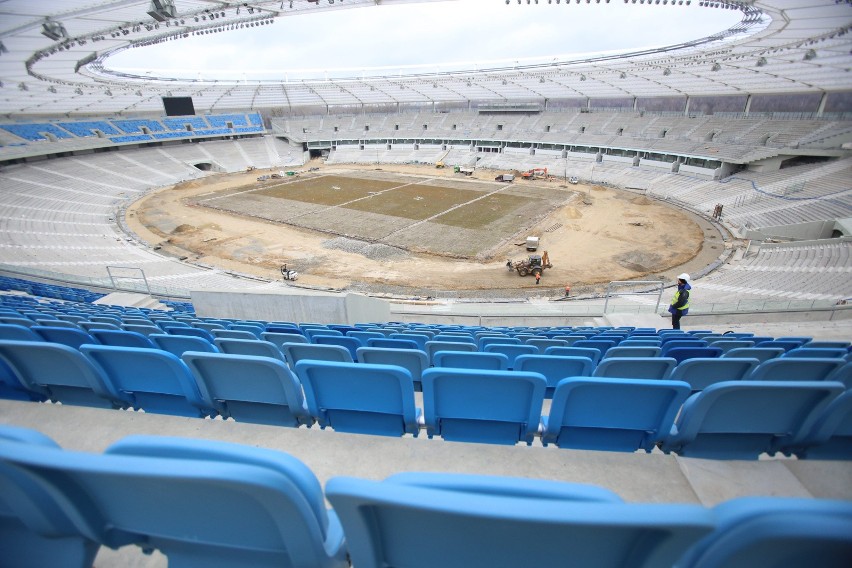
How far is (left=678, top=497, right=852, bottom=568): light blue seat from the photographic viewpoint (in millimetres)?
971

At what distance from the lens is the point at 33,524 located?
1.49 metres

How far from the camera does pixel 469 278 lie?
2230 centimetres

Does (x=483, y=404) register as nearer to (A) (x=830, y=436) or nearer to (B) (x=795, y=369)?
(A) (x=830, y=436)

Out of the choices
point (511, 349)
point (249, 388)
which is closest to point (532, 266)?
point (511, 349)

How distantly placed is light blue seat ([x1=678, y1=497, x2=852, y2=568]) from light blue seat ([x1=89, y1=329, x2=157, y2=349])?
198 inches

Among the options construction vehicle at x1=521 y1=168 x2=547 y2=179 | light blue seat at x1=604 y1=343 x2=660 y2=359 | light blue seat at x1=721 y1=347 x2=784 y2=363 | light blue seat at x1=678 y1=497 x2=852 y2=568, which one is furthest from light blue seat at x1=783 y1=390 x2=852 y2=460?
construction vehicle at x1=521 y1=168 x2=547 y2=179

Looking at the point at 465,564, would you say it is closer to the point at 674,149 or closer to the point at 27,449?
the point at 27,449

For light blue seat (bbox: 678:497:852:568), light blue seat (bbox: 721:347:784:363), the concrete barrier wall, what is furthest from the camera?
the concrete barrier wall

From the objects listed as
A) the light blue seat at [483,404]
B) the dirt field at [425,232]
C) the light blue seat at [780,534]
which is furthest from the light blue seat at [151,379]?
the dirt field at [425,232]

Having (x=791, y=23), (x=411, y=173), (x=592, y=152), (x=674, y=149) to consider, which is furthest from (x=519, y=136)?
(x=791, y=23)

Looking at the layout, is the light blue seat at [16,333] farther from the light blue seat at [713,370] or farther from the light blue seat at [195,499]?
the light blue seat at [713,370]

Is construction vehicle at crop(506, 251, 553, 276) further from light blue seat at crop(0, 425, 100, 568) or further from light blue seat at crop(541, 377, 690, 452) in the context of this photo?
light blue seat at crop(0, 425, 100, 568)

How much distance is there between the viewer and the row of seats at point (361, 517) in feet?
3.26

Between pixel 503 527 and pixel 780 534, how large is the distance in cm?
69
